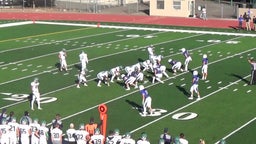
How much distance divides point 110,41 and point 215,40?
6704 millimetres

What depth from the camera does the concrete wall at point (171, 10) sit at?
177 feet

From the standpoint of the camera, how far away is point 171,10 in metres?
54.6

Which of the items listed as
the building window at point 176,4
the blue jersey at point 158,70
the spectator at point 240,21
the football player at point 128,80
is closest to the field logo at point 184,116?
the football player at point 128,80

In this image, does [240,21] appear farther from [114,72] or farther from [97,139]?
[97,139]

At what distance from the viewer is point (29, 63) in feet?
105

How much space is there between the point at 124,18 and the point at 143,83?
26755 millimetres

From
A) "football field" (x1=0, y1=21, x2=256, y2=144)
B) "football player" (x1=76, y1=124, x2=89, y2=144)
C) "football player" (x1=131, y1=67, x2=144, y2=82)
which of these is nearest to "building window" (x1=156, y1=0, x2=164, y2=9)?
"football field" (x1=0, y1=21, x2=256, y2=144)

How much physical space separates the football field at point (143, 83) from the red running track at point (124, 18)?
484 cm

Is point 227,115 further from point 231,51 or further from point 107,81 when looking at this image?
point 231,51

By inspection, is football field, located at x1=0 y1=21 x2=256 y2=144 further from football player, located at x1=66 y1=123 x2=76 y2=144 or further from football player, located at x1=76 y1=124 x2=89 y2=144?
football player, located at x1=76 y1=124 x2=89 y2=144

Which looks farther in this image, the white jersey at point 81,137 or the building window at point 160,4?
the building window at point 160,4

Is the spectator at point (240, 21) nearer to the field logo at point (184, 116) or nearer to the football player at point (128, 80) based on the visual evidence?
the football player at point (128, 80)

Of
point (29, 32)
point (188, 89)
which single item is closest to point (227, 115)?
point (188, 89)

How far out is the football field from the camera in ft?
69.9
